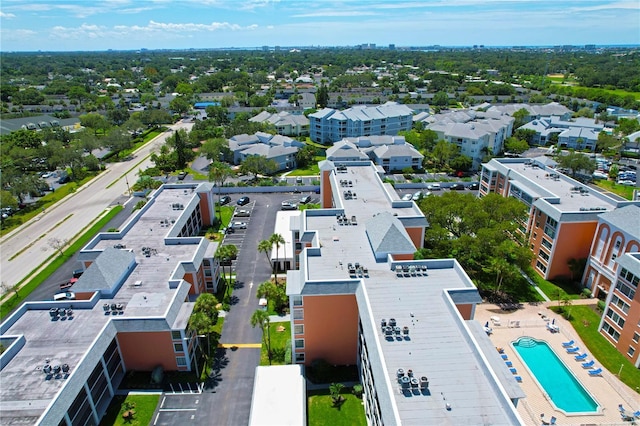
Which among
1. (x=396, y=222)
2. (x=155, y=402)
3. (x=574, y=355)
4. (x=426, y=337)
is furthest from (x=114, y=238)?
(x=574, y=355)

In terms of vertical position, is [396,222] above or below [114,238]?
above

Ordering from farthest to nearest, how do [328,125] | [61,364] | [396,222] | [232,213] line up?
[328,125] → [232,213] → [396,222] → [61,364]

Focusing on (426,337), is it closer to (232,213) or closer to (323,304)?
(323,304)

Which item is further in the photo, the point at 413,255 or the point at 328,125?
the point at 328,125

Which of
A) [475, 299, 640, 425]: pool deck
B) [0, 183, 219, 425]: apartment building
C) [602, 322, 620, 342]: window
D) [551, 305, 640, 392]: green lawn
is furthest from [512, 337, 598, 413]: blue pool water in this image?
[0, 183, 219, 425]: apartment building

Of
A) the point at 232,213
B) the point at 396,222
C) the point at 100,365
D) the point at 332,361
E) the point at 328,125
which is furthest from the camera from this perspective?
the point at 328,125

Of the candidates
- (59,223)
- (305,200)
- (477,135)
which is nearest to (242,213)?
(305,200)

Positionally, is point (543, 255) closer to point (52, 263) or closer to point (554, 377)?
point (554, 377)

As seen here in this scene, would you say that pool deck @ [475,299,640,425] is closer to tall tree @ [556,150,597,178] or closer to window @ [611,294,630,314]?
window @ [611,294,630,314]
